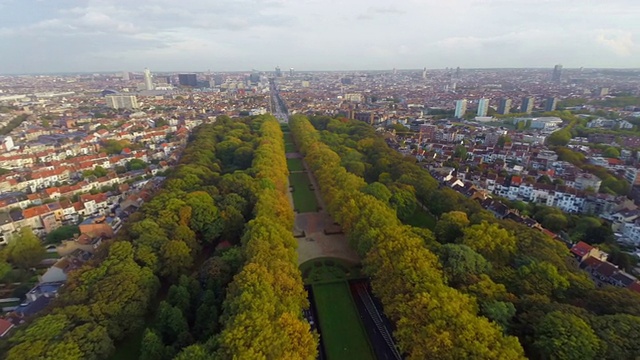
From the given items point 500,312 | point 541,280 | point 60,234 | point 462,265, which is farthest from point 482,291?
point 60,234

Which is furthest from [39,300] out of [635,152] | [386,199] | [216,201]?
[635,152]

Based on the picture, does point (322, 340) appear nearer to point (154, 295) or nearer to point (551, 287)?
point (154, 295)

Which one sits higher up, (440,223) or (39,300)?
(440,223)

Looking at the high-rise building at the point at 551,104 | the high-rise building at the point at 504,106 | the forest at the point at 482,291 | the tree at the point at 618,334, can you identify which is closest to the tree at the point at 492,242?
the forest at the point at 482,291

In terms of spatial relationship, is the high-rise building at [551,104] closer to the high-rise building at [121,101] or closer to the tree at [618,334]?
the tree at [618,334]

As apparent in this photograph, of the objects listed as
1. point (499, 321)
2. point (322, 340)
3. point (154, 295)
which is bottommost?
point (322, 340)

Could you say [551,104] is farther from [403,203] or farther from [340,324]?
[340,324]
